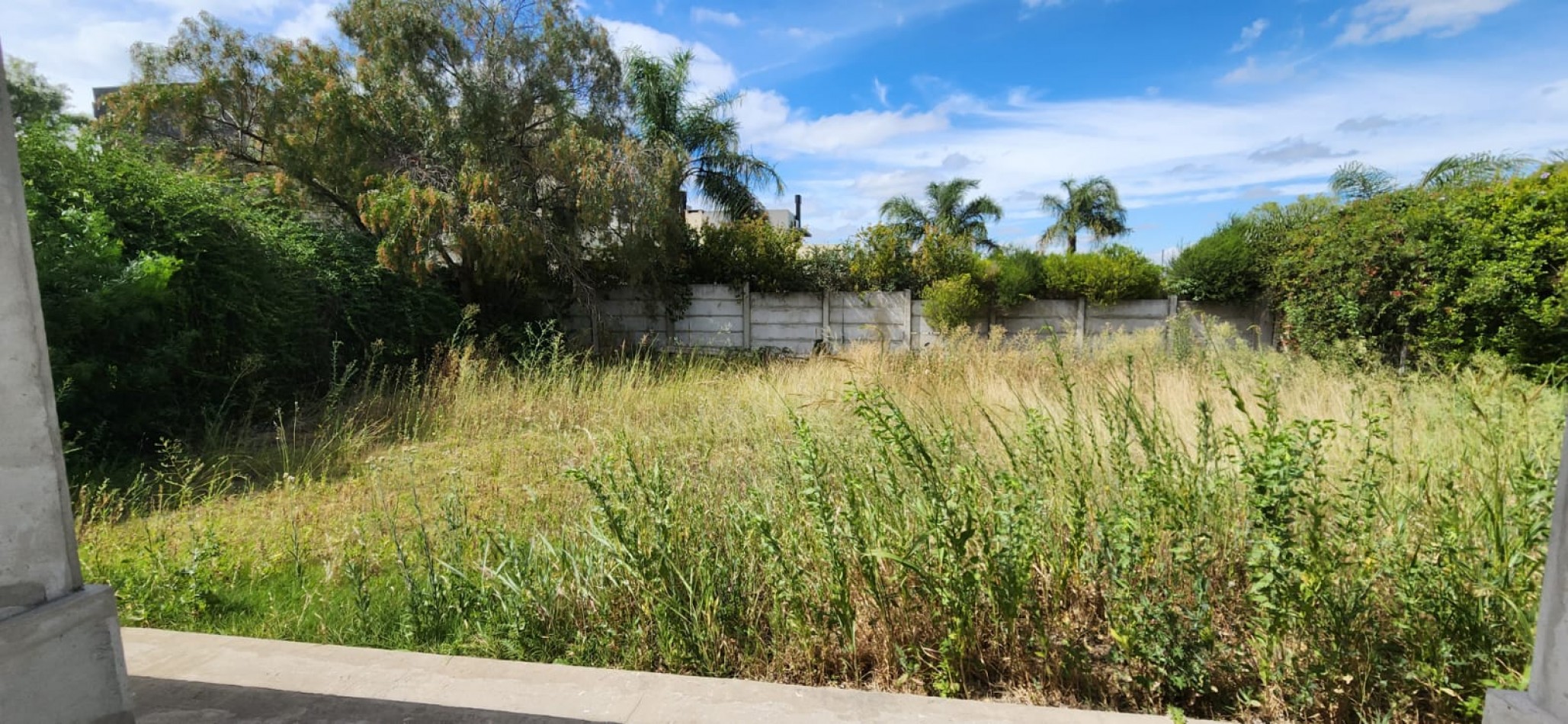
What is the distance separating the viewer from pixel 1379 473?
2770 mm

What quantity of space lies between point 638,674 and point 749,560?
57 cm

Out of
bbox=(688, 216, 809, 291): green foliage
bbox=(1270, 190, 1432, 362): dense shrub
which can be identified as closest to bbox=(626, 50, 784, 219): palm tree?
bbox=(688, 216, 809, 291): green foliage

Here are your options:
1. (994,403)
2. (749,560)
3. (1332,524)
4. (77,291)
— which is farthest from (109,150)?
(1332,524)

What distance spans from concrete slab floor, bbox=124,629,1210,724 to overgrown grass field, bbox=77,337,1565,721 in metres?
0.21

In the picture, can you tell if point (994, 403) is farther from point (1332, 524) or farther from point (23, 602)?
point (23, 602)

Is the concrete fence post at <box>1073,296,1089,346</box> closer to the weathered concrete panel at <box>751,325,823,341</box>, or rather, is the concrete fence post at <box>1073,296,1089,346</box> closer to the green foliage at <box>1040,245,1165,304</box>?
the green foliage at <box>1040,245,1165,304</box>

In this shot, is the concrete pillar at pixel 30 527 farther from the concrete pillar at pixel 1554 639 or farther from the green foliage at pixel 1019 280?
the green foliage at pixel 1019 280

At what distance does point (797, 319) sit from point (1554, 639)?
11210 millimetres

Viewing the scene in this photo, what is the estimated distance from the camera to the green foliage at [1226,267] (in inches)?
426

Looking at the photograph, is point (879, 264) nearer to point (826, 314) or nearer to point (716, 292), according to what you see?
point (826, 314)

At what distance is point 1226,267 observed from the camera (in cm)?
1104

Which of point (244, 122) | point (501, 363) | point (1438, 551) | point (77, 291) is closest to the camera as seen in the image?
point (1438, 551)

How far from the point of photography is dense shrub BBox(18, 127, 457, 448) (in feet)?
15.8

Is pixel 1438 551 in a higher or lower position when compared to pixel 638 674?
higher
